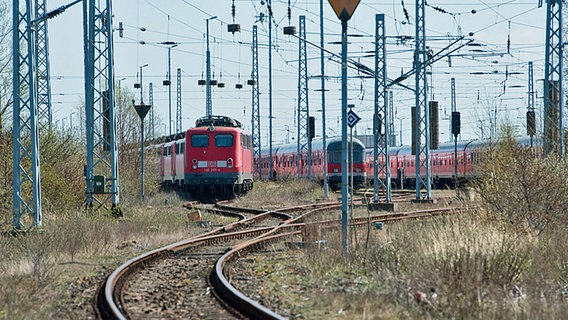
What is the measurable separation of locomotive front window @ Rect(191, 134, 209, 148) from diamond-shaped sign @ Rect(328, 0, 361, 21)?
979 inches

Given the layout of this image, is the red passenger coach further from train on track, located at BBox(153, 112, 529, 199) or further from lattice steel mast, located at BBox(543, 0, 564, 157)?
lattice steel mast, located at BBox(543, 0, 564, 157)

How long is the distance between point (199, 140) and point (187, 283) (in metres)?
26.3

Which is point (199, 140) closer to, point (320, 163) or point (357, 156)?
point (357, 156)

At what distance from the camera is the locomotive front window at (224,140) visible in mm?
39375

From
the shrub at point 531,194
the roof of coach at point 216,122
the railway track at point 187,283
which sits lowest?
the railway track at point 187,283

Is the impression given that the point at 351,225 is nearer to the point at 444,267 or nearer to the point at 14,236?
the point at 444,267

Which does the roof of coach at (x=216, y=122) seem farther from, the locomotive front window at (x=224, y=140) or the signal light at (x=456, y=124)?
the signal light at (x=456, y=124)

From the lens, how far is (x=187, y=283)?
13.5m

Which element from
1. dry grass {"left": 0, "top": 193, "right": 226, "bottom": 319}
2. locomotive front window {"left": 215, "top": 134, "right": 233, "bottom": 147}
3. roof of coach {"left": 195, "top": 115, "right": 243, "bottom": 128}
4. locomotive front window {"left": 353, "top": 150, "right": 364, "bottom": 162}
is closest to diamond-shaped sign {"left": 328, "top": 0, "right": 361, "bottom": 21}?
dry grass {"left": 0, "top": 193, "right": 226, "bottom": 319}

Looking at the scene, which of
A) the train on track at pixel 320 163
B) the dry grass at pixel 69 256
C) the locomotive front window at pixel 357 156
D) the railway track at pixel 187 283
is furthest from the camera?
the train on track at pixel 320 163

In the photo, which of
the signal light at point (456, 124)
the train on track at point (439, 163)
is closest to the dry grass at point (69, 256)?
the signal light at point (456, 124)

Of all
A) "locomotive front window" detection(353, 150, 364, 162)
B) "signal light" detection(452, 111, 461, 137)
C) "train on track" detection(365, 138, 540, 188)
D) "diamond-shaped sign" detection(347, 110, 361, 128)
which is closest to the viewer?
"diamond-shaped sign" detection(347, 110, 361, 128)

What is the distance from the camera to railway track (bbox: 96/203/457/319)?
10773 millimetres

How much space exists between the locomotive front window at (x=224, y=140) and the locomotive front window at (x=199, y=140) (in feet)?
1.39
